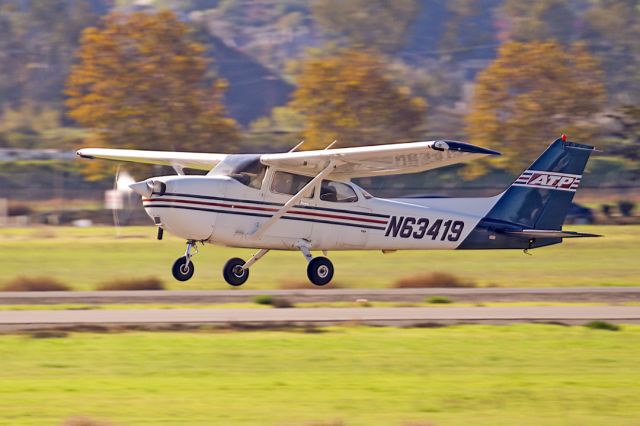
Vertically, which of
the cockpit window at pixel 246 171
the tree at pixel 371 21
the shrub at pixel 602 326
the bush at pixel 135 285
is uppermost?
the tree at pixel 371 21

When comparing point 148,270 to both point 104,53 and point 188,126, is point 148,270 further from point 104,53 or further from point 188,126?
point 104,53

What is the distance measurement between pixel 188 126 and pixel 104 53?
8.08 meters

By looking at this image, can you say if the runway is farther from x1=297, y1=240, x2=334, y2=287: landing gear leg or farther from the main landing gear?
x1=297, y1=240, x2=334, y2=287: landing gear leg

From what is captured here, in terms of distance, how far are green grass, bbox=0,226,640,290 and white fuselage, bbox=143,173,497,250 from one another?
7.75ft

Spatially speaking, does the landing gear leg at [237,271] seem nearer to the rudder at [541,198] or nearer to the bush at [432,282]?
the bush at [432,282]

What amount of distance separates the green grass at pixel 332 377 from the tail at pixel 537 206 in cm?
649

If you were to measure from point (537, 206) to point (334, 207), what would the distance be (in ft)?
13.7

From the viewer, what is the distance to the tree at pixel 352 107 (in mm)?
59875

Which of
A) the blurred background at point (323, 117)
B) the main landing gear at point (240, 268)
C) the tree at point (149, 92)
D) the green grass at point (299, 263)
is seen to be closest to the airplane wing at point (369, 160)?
the main landing gear at point (240, 268)

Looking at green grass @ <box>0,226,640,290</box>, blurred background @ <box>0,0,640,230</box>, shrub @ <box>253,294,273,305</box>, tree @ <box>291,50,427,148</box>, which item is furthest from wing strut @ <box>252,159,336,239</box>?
tree @ <box>291,50,427,148</box>

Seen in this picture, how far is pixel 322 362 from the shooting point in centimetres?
1324

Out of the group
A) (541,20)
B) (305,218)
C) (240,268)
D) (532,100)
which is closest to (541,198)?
(305,218)

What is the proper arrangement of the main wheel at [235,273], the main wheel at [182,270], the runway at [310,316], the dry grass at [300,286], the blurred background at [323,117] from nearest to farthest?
the runway at [310,316] → the main wheel at [182,270] → the main wheel at [235,273] → the dry grass at [300,286] → the blurred background at [323,117]

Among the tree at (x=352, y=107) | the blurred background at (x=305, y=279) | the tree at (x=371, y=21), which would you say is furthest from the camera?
the tree at (x=371, y=21)
